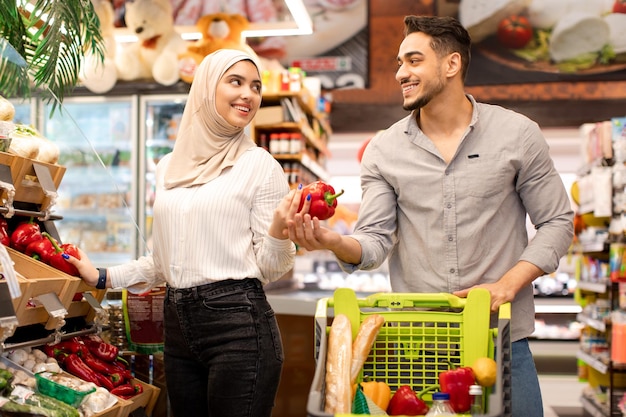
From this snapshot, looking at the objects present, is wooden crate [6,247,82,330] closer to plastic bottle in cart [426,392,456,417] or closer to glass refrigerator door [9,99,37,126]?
glass refrigerator door [9,99,37,126]

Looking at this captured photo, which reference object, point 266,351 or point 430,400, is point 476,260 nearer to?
point 430,400

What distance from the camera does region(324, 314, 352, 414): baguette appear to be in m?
1.73

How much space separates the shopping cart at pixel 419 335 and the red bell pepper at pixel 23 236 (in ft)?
3.64

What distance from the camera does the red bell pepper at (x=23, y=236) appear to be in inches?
98.3

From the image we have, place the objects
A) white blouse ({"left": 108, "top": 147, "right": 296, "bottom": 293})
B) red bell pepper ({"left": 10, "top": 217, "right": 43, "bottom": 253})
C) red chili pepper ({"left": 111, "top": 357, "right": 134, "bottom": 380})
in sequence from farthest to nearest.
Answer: red chili pepper ({"left": 111, "top": 357, "right": 134, "bottom": 380}), red bell pepper ({"left": 10, "top": 217, "right": 43, "bottom": 253}), white blouse ({"left": 108, "top": 147, "right": 296, "bottom": 293})

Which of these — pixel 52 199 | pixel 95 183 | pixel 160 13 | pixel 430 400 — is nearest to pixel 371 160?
pixel 430 400

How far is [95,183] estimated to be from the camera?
13.0 feet

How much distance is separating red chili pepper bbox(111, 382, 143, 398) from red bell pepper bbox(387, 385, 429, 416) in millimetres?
1180

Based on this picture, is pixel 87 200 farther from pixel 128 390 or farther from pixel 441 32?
pixel 441 32

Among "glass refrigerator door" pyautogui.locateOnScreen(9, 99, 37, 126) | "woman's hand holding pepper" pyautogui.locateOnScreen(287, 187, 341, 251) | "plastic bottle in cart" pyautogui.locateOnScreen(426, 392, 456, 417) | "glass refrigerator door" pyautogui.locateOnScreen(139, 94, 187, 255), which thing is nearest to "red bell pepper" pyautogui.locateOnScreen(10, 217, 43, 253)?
"glass refrigerator door" pyautogui.locateOnScreen(9, 99, 37, 126)

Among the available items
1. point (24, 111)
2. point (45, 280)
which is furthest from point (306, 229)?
point (24, 111)

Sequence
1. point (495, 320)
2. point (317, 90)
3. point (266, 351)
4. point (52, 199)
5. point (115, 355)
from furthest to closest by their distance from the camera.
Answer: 1. point (317, 90)
2. point (115, 355)
3. point (52, 199)
4. point (266, 351)
5. point (495, 320)

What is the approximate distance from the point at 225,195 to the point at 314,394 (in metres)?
0.95

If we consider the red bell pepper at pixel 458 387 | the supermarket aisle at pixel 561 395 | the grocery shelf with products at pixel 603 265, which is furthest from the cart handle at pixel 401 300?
the supermarket aisle at pixel 561 395
